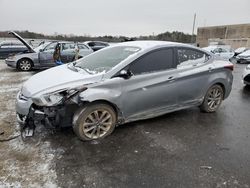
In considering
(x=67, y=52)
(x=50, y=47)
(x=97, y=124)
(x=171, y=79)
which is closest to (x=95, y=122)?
(x=97, y=124)

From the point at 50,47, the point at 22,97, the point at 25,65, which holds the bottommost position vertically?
the point at 25,65

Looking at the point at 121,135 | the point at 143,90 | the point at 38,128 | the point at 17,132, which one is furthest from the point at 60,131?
the point at 143,90

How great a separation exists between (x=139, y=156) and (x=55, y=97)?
154 centimetres

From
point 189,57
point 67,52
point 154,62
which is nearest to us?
point 154,62

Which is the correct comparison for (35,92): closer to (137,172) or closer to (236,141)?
(137,172)

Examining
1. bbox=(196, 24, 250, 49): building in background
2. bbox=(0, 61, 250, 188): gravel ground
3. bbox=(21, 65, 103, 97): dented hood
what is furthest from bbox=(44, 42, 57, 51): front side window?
Answer: bbox=(196, 24, 250, 49): building in background

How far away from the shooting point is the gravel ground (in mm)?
2934

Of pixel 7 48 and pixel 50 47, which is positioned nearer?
pixel 50 47

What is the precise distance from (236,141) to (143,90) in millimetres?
1780

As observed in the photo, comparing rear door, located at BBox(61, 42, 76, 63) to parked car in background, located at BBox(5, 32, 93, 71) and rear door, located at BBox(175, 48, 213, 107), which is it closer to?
parked car in background, located at BBox(5, 32, 93, 71)

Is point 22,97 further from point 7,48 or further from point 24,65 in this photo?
point 7,48

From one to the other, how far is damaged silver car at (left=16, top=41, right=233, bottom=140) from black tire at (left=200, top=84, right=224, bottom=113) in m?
0.02

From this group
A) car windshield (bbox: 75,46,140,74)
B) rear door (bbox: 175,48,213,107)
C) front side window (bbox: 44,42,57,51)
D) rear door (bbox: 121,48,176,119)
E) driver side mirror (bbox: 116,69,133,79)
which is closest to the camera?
driver side mirror (bbox: 116,69,133,79)

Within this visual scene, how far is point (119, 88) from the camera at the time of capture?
396 centimetres
